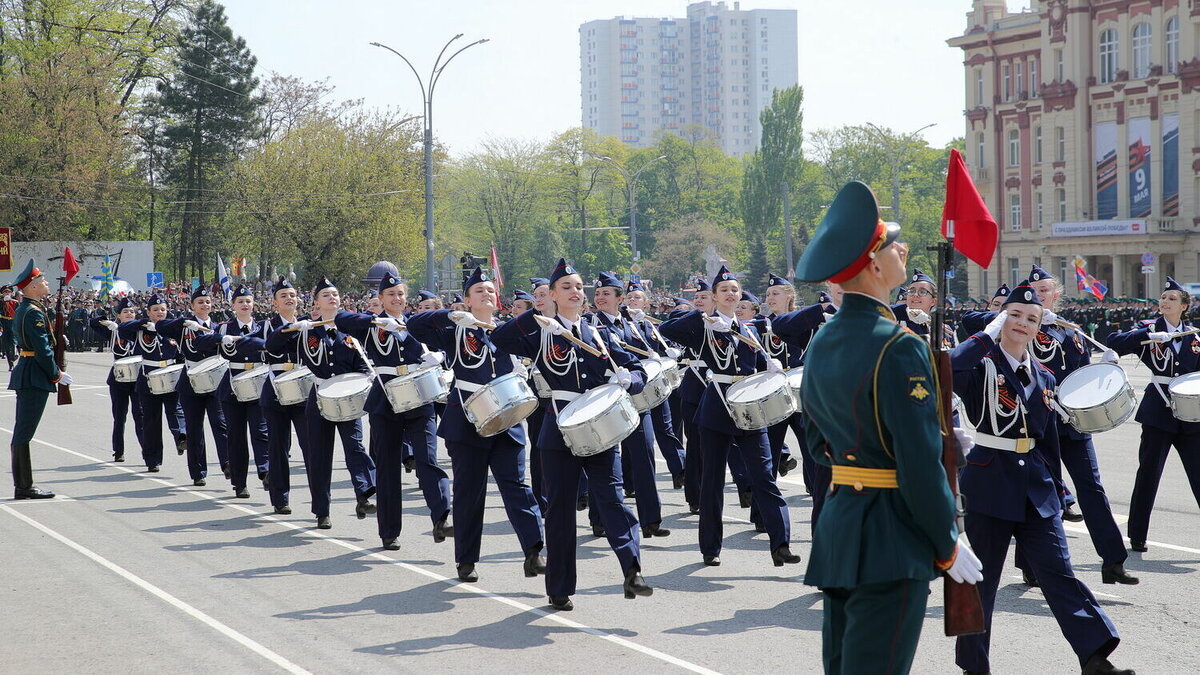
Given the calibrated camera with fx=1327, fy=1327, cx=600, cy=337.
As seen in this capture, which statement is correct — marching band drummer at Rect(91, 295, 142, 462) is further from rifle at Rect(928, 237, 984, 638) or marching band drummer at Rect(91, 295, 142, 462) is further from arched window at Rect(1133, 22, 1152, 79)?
arched window at Rect(1133, 22, 1152, 79)

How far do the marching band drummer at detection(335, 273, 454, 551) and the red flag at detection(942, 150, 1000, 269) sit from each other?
566 cm

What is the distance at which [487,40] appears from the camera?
3506cm

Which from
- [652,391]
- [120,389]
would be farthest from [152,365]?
[652,391]

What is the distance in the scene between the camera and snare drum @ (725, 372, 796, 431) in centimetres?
944

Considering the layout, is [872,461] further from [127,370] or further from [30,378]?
[127,370]

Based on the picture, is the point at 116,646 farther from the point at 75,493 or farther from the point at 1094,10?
the point at 1094,10

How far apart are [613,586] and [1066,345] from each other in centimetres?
397

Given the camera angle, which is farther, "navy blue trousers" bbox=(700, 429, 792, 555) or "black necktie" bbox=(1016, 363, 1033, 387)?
"navy blue trousers" bbox=(700, 429, 792, 555)

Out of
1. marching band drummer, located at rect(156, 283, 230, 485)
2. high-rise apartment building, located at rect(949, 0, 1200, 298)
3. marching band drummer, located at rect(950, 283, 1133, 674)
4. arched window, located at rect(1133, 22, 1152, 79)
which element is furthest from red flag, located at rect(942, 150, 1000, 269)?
arched window, located at rect(1133, 22, 1152, 79)

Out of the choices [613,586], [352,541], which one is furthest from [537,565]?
[352,541]

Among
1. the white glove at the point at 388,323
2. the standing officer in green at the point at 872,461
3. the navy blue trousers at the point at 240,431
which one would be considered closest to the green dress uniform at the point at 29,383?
the navy blue trousers at the point at 240,431

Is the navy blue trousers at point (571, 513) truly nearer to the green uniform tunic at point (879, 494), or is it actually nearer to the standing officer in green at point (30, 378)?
the green uniform tunic at point (879, 494)

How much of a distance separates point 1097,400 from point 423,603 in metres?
4.68

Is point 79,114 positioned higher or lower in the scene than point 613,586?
higher
